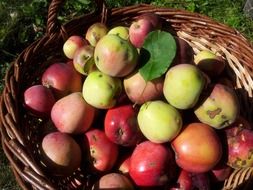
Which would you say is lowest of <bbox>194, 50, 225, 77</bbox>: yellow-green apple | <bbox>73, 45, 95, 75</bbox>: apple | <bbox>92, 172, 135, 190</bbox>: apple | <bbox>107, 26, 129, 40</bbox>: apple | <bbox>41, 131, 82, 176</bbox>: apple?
<bbox>92, 172, 135, 190</bbox>: apple

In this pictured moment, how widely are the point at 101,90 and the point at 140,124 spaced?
190mm

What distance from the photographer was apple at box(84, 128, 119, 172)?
64.1 inches

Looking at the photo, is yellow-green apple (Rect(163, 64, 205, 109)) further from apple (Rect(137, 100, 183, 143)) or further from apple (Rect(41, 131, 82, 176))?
apple (Rect(41, 131, 82, 176))

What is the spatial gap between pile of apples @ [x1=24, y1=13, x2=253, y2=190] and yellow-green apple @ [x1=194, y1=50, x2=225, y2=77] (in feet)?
0.32

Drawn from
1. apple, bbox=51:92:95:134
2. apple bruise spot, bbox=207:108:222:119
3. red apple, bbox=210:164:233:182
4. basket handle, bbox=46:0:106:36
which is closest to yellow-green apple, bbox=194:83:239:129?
apple bruise spot, bbox=207:108:222:119

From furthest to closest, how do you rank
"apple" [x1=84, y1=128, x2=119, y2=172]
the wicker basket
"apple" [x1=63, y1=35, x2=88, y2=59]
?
1. "apple" [x1=63, y1=35, x2=88, y2=59]
2. "apple" [x1=84, y1=128, x2=119, y2=172]
3. the wicker basket

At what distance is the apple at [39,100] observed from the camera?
1.70 meters

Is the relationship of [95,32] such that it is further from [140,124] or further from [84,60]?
[140,124]

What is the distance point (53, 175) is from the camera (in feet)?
5.10

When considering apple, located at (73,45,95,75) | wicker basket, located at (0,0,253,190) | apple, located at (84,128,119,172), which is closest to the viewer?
wicker basket, located at (0,0,253,190)

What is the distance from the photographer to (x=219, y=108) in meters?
1.56

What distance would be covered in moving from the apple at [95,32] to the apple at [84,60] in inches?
4.9

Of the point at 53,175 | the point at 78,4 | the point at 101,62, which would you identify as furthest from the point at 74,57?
the point at 78,4

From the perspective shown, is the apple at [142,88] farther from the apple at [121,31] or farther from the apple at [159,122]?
the apple at [121,31]
